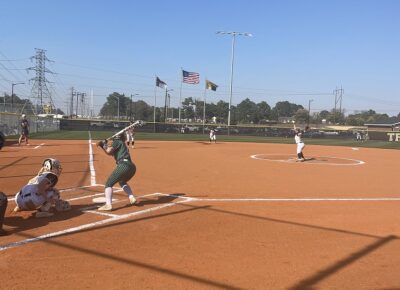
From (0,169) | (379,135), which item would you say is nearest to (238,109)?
(379,135)

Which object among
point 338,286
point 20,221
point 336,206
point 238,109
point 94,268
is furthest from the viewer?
point 238,109

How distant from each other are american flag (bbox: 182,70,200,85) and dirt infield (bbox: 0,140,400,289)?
49.1 m

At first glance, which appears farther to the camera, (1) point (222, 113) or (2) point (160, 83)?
(1) point (222, 113)

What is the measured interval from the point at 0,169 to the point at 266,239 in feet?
33.2

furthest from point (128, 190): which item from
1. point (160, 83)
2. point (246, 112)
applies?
point (246, 112)

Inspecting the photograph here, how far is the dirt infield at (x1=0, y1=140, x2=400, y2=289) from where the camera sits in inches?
185

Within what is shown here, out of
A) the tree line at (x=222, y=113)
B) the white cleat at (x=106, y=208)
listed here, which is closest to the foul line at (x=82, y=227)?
the white cleat at (x=106, y=208)

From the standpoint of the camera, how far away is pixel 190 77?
2360 inches

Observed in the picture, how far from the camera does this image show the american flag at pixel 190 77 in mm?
59750

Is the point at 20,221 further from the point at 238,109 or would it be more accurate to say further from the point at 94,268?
the point at 238,109

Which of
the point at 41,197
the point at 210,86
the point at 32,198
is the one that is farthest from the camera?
the point at 210,86

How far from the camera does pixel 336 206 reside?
29.8ft

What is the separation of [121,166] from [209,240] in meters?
2.75

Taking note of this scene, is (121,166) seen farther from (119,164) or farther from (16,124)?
(16,124)
